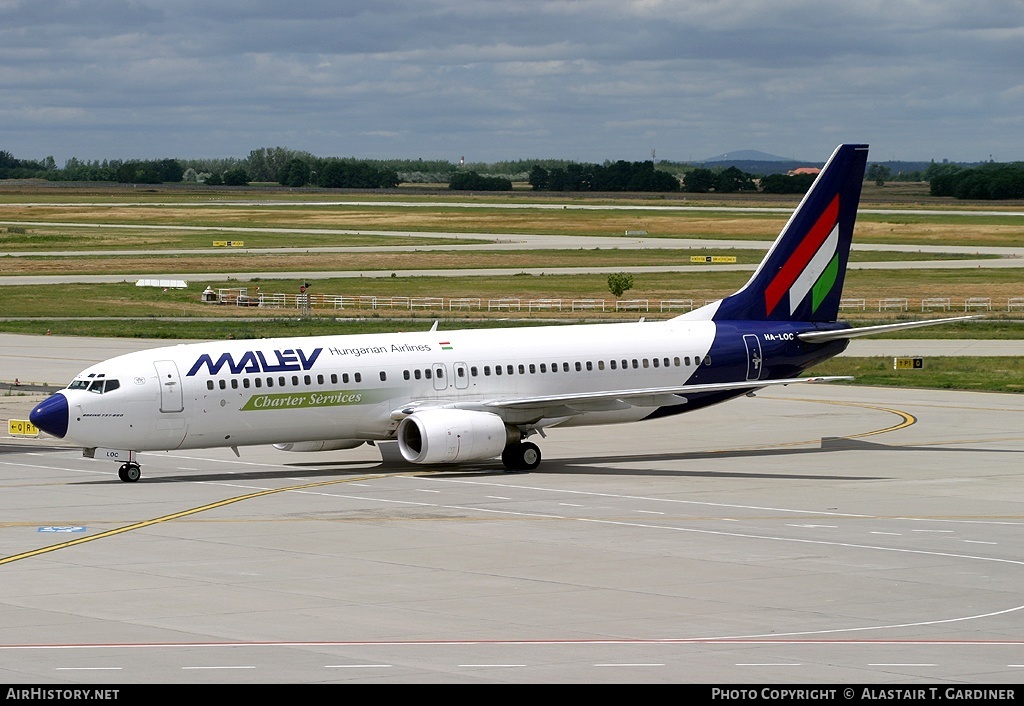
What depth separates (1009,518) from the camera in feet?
125

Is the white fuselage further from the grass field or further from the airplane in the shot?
the grass field

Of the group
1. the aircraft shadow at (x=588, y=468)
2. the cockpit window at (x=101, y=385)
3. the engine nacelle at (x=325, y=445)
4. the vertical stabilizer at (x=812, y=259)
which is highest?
the vertical stabilizer at (x=812, y=259)

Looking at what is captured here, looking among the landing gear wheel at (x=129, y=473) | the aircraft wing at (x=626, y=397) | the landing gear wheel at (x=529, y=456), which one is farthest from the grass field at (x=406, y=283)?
the landing gear wheel at (x=129, y=473)

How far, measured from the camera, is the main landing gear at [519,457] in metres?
47.6

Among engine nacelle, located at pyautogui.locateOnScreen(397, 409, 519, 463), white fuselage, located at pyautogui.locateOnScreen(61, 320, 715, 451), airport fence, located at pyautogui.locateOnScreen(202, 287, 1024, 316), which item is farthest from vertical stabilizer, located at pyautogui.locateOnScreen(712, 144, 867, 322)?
airport fence, located at pyautogui.locateOnScreen(202, 287, 1024, 316)

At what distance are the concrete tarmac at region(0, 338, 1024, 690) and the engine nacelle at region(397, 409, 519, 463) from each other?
33.2 inches

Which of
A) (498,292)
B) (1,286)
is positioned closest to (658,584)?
(498,292)

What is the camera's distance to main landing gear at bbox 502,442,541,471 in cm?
4762

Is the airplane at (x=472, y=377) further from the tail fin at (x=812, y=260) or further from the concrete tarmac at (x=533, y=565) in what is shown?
the concrete tarmac at (x=533, y=565)

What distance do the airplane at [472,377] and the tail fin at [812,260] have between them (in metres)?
0.05

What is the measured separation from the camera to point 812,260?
5369cm

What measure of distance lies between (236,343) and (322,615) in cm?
2027

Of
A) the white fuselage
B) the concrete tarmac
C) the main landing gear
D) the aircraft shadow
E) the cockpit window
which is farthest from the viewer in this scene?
the main landing gear
